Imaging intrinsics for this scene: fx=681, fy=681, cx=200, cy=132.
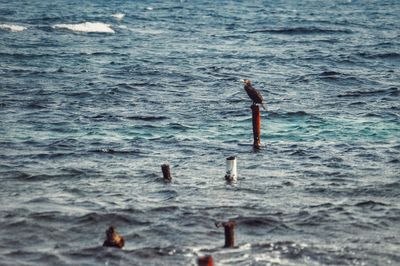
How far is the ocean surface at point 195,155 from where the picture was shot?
1238 centimetres

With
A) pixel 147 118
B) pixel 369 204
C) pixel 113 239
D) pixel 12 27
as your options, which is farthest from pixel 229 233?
pixel 12 27

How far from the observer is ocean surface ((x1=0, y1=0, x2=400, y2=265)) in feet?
40.6

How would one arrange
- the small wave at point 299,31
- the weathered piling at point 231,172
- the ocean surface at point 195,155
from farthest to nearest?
the small wave at point 299,31 < the weathered piling at point 231,172 < the ocean surface at point 195,155

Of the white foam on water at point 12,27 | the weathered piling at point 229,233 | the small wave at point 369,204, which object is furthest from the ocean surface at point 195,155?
the white foam on water at point 12,27

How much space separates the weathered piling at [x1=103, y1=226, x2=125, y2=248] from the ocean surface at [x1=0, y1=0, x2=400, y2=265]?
15 centimetres

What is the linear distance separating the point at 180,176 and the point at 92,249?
4.91 meters

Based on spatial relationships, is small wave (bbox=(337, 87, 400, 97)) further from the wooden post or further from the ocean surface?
the wooden post

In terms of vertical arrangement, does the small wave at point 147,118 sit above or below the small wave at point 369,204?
above

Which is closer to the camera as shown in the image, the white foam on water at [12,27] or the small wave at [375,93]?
the small wave at [375,93]

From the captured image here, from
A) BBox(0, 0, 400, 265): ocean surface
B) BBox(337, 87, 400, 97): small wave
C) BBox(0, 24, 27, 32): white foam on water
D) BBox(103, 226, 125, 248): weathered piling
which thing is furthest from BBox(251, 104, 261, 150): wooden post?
BBox(0, 24, 27, 32): white foam on water

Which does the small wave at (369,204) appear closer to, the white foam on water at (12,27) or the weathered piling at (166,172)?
the weathered piling at (166,172)

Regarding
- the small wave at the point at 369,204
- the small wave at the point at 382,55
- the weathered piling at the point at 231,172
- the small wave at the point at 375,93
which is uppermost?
the weathered piling at the point at 231,172

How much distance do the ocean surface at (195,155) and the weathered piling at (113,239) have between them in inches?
5.8

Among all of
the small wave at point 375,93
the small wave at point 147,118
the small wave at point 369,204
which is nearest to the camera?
the small wave at point 369,204
